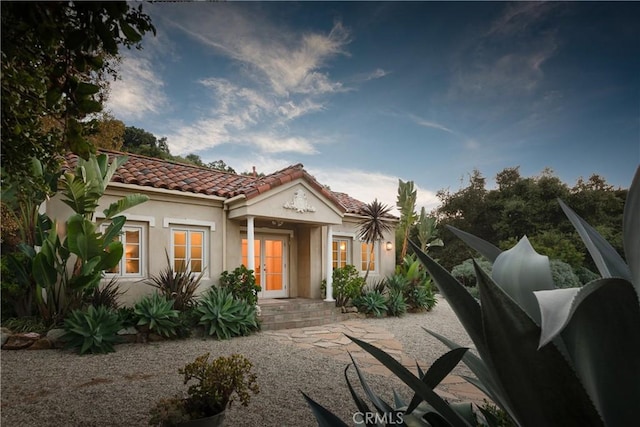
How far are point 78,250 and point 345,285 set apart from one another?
602cm

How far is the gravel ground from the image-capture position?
125 inches

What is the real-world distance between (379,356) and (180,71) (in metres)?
9.24

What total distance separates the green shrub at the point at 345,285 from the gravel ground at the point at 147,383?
3.00 metres

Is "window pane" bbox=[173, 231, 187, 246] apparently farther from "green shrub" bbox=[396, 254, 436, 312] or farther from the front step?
"green shrub" bbox=[396, 254, 436, 312]

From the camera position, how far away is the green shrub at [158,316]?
6078 millimetres

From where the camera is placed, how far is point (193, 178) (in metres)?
8.89

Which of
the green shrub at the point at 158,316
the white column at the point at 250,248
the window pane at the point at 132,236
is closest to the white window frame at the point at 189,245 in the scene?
the window pane at the point at 132,236

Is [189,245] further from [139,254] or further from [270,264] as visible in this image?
[270,264]

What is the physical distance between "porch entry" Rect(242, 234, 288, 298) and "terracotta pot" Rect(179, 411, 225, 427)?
6877 mm

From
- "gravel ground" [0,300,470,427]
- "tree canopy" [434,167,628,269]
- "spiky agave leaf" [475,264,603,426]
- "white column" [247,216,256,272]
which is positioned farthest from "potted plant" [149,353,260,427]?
"tree canopy" [434,167,628,269]

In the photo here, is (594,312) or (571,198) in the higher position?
(571,198)

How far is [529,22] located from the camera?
20.1 feet

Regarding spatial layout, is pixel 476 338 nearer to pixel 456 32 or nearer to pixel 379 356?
pixel 379 356

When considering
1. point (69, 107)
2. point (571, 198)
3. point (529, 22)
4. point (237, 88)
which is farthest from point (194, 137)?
point (571, 198)
